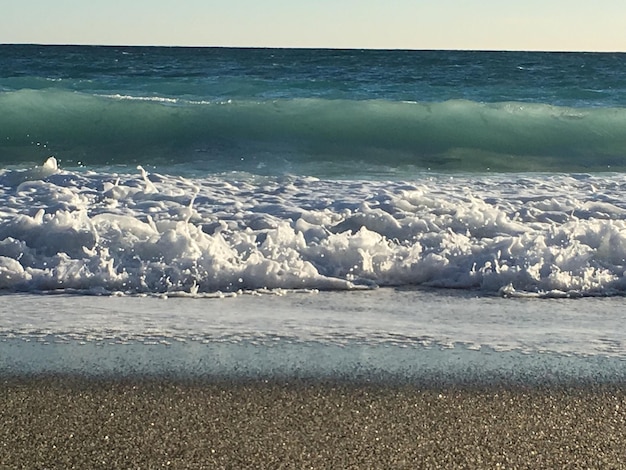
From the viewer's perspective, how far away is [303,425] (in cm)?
238

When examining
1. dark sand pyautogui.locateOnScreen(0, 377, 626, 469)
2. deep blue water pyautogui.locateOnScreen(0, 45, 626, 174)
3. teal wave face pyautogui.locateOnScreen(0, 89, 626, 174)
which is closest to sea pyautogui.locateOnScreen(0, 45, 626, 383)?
dark sand pyautogui.locateOnScreen(0, 377, 626, 469)

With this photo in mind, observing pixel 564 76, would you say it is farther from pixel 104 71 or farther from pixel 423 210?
pixel 423 210

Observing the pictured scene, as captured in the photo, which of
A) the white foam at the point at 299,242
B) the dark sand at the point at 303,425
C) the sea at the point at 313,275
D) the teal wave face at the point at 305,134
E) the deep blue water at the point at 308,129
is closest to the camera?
the dark sand at the point at 303,425

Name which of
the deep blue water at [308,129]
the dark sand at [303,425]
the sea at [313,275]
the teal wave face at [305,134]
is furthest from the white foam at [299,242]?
the teal wave face at [305,134]

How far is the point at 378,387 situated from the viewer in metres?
2.66

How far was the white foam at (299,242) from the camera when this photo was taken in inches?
152

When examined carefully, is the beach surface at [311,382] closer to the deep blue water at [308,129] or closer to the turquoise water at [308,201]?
the turquoise water at [308,201]

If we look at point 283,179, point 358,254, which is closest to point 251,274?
point 358,254

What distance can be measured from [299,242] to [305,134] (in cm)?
639

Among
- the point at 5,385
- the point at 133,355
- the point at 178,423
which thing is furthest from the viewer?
the point at 133,355

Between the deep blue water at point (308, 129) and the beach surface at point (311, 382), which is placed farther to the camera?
the deep blue water at point (308, 129)

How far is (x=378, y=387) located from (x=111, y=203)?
274 centimetres

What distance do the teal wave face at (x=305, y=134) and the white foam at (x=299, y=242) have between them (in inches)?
121

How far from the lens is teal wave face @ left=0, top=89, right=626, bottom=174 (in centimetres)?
920
